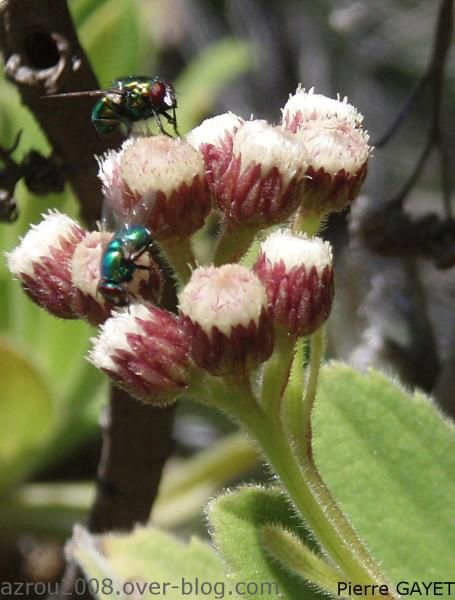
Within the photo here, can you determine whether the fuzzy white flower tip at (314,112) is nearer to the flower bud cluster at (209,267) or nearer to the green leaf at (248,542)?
the flower bud cluster at (209,267)

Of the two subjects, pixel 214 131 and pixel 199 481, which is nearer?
pixel 214 131

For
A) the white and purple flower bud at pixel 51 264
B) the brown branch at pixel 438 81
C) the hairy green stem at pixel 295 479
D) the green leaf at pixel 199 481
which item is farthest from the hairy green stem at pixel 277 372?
the green leaf at pixel 199 481

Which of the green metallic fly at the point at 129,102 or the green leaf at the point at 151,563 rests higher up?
the green metallic fly at the point at 129,102

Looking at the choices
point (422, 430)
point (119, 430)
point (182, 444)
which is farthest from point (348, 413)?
point (182, 444)

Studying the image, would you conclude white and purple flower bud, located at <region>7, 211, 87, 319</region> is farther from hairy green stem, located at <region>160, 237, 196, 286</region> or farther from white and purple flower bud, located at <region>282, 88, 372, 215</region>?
white and purple flower bud, located at <region>282, 88, 372, 215</region>

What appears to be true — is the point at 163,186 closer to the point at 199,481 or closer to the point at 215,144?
the point at 215,144

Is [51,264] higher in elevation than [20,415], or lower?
lower

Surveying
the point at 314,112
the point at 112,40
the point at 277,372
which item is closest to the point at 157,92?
the point at 314,112
